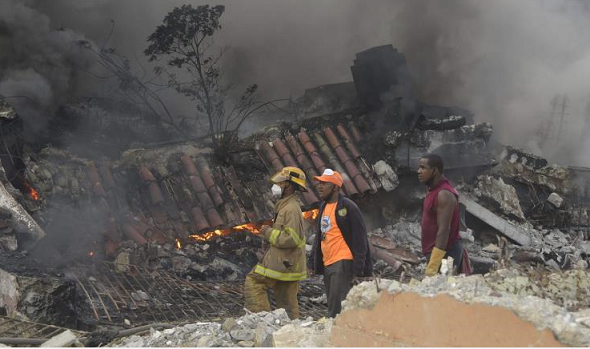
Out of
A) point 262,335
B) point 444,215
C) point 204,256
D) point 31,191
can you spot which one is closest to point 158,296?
point 204,256

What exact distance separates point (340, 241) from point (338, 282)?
334 millimetres

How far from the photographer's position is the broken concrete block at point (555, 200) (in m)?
10.1

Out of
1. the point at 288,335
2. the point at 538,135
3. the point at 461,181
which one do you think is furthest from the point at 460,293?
the point at 538,135

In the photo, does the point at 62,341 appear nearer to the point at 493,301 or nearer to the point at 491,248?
the point at 493,301

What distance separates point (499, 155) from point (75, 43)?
7.55 meters

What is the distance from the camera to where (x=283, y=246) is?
5.16 meters

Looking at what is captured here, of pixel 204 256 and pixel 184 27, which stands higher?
pixel 184 27

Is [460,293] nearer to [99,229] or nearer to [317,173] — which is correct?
[99,229]

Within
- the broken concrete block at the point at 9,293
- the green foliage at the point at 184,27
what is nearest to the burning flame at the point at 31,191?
the broken concrete block at the point at 9,293

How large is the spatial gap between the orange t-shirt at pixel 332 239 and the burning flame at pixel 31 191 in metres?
4.07

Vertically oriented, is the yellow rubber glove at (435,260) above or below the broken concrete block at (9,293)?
below

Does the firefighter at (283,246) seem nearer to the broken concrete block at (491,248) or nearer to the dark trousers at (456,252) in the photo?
the dark trousers at (456,252)

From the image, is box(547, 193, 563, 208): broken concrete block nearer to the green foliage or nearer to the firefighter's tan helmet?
the green foliage

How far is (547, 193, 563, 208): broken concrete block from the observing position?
33.0ft
